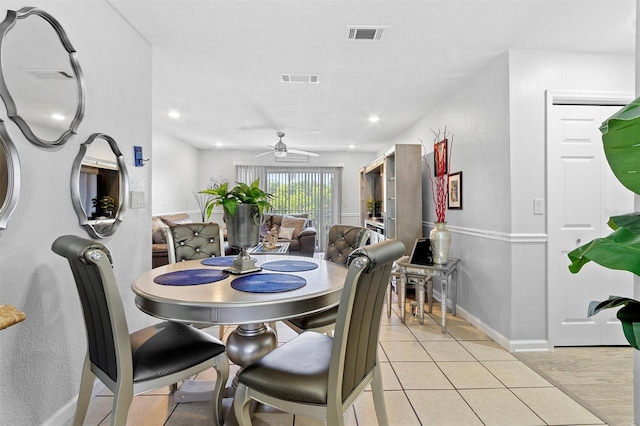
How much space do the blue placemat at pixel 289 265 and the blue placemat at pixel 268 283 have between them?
187mm

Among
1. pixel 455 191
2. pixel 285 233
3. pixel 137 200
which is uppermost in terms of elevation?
pixel 455 191

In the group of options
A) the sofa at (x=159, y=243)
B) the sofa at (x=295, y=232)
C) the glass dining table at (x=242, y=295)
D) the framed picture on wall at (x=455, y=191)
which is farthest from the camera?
the sofa at (x=295, y=232)

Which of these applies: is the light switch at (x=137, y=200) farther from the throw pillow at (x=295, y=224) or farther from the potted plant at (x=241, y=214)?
the throw pillow at (x=295, y=224)

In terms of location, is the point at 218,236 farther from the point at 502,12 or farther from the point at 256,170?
the point at 256,170

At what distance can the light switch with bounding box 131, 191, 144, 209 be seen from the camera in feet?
8.15

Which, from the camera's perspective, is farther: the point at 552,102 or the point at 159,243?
the point at 159,243

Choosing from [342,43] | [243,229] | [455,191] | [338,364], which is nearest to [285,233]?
[455,191]

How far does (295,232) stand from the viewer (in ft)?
20.9

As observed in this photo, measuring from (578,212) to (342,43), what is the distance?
7.74ft

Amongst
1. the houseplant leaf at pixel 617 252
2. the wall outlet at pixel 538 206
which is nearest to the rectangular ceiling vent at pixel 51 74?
the houseplant leaf at pixel 617 252

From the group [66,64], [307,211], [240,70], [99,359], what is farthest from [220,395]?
[307,211]

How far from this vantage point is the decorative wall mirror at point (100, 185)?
1.91m

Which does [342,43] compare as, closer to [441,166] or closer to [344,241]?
[344,241]

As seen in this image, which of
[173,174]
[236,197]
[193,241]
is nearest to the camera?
[236,197]
